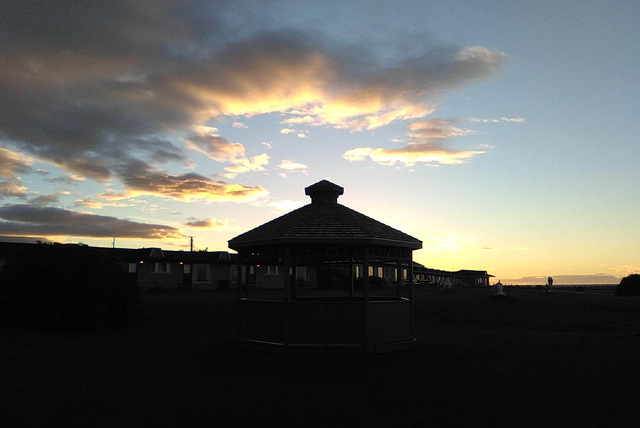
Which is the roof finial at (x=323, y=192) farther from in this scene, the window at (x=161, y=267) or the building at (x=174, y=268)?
the window at (x=161, y=267)

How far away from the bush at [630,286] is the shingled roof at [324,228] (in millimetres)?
40878

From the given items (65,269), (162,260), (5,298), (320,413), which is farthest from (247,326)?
(162,260)

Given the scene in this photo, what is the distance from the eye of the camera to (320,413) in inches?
347

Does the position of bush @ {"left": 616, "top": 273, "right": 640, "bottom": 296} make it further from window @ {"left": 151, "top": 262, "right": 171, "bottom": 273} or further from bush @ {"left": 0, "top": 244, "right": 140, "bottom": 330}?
bush @ {"left": 0, "top": 244, "right": 140, "bottom": 330}

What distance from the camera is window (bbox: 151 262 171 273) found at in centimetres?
4611

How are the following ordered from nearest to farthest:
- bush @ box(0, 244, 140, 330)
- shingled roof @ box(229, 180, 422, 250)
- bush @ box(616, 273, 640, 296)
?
shingled roof @ box(229, 180, 422, 250) → bush @ box(0, 244, 140, 330) → bush @ box(616, 273, 640, 296)

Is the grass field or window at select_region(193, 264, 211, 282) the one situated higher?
window at select_region(193, 264, 211, 282)

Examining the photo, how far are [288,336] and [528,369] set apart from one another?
622cm

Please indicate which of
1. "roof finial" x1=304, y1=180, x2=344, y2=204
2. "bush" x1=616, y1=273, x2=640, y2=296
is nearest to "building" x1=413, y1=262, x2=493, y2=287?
"bush" x1=616, y1=273, x2=640, y2=296

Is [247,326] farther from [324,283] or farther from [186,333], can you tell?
[324,283]

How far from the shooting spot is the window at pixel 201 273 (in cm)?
4878

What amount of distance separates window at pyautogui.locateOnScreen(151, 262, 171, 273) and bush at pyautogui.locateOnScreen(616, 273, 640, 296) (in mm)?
41449

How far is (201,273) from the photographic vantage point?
162ft

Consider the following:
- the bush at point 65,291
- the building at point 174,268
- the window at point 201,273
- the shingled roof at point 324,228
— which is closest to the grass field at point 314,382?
the bush at point 65,291
